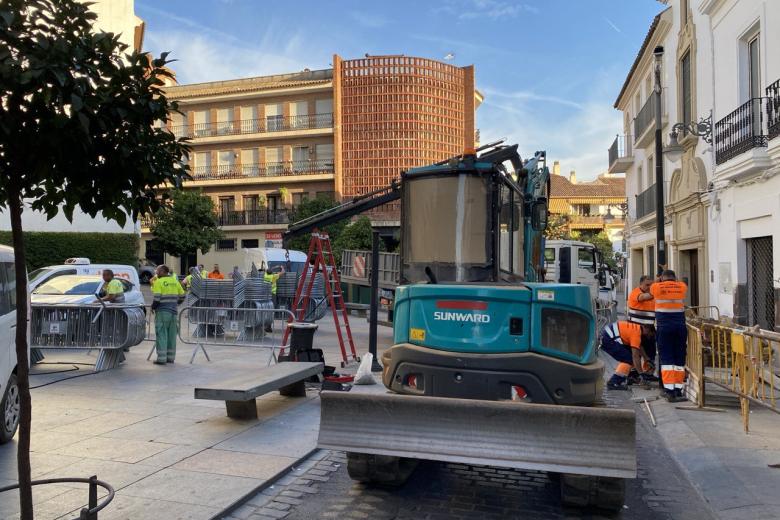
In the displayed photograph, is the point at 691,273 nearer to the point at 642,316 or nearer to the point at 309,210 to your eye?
the point at 642,316

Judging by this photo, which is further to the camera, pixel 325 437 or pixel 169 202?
pixel 325 437

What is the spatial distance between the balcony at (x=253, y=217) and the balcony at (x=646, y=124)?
23497mm

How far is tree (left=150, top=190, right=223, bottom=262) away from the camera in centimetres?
3541

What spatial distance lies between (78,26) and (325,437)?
3.24 metres

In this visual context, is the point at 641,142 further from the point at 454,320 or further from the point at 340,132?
the point at 454,320

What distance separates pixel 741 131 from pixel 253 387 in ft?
37.3

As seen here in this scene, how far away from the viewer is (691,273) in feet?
63.0

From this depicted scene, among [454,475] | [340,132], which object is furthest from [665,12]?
[340,132]

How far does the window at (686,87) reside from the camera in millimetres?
17672

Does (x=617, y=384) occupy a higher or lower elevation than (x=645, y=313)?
lower

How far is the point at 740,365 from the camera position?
696cm

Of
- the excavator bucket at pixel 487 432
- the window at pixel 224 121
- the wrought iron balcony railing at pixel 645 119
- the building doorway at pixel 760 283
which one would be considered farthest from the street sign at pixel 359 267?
the window at pixel 224 121

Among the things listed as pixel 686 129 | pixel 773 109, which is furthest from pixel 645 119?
pixel 773 109

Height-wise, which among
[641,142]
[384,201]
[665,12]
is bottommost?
[384,201]
